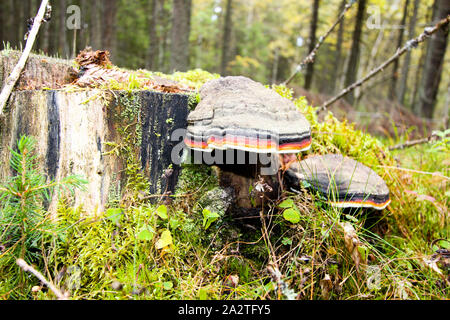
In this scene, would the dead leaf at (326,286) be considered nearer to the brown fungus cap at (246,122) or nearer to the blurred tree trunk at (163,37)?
the brown fungus cap at (246,122)

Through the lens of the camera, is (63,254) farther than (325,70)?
No

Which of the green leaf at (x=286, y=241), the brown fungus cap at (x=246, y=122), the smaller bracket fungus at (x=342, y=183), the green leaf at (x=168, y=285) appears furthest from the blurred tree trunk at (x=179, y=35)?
the green leaf at (x=168, y=285)

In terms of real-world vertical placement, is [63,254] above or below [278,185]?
below

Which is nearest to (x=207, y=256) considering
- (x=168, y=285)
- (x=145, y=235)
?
(x=168, y=285)

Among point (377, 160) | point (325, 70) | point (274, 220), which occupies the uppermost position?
point (325, 70)

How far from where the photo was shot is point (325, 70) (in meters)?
24.9

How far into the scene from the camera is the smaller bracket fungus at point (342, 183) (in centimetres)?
231

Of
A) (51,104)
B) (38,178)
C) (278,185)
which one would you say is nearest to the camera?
(38,178)

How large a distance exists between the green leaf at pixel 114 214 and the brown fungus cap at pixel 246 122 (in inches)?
30.0

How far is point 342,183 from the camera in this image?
2375mm
